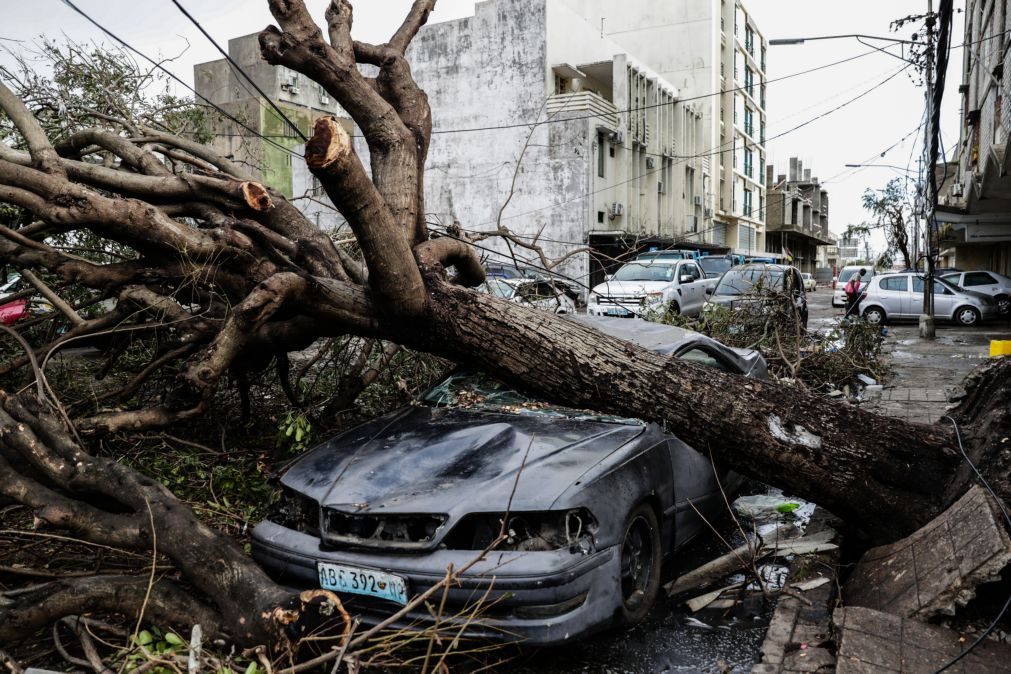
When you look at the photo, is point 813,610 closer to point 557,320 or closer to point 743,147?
point 557,320

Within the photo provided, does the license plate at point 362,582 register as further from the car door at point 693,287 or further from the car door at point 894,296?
the car door at point 894,296

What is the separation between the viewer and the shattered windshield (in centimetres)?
451

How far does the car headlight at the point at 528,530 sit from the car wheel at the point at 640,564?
0.95ft

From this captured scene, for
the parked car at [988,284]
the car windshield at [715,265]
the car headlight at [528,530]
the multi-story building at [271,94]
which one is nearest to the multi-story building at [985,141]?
the parked car at [988,284]

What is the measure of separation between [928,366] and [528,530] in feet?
40.8

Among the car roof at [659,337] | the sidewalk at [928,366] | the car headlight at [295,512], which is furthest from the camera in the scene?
the sidewalk at [928,366]

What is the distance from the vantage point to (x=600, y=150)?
99.6 feet

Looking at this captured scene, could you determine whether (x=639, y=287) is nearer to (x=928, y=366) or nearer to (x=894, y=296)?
(x=928, y=366)

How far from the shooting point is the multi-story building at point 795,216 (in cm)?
6153

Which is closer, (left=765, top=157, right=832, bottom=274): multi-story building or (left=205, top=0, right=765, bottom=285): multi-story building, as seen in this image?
(left=205, top=0, right=765, bottom=285): multi-story building

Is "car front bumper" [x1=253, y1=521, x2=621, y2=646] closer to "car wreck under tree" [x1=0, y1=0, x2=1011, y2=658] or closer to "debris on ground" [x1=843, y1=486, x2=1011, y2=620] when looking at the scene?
"car wreck under tree" [x1=0, y1=0, x2=1011, y2=658]

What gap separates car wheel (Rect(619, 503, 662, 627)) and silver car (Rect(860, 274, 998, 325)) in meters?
20.2

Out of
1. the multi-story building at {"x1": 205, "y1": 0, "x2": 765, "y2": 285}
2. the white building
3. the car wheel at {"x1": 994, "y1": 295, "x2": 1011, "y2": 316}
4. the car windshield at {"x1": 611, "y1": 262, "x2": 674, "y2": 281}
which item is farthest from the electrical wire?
the multi-story building at {"x1": 205, "y1": 0, "x2": 765, "y2": 285}

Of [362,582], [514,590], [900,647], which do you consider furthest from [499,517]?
[900,647]
